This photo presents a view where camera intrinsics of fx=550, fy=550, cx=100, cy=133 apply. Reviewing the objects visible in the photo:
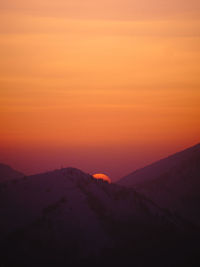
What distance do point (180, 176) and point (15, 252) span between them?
68.6 m

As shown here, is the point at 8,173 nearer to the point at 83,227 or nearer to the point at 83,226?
the point at 83,226

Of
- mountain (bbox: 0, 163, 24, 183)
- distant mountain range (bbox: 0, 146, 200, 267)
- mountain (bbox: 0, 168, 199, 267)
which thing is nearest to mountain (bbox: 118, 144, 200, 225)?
distant mountain range (bbox: 0, 146, 200, 267)

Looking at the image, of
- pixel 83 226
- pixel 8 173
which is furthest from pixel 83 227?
pixel 8 173

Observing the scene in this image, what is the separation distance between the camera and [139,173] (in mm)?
147875

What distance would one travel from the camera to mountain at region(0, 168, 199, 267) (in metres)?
63.1

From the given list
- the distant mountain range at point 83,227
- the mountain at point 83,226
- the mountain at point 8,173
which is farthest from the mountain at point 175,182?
the mountain at point 8,173

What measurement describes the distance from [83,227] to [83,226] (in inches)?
6.4

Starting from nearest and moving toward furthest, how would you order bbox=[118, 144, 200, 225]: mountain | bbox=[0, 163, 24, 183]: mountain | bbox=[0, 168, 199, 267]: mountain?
1. bbox=[0, 168, 199, 267]: mountain
2. bbox=[118, 144, 200, 225]: mountain
3. bbox=[0, 163, 24, 183]: mountain

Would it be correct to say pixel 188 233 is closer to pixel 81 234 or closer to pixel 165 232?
pixel 165 232

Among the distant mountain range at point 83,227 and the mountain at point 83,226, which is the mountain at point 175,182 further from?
the mountain at point 83,226

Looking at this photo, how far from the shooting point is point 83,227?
67.7 meters

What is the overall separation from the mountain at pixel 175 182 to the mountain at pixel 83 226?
23779 millimetres

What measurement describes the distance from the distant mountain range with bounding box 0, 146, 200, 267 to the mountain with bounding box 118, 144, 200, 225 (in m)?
23.5

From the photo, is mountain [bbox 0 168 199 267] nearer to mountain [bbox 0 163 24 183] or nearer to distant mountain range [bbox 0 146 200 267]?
distant mountain range [bbox 0 146 200 267]
